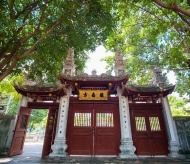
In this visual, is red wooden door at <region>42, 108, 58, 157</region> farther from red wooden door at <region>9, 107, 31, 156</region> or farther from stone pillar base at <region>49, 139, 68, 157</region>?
red wooden door at <region>9, 107, 31, 156</region>

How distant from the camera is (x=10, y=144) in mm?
7727

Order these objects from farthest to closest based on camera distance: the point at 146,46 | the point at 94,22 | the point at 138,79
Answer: the point at 138,79
the point at 146,46
the point at 94,22

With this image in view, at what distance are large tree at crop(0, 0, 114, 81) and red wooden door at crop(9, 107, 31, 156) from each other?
2211 millimetres

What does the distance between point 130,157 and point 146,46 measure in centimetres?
866

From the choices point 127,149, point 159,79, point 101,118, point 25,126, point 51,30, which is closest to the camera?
point 127,149

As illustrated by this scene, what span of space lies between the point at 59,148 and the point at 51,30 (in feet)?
20.0

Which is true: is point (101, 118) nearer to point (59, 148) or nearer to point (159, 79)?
point (59, 148)

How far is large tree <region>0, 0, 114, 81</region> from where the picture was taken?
22.1 feet

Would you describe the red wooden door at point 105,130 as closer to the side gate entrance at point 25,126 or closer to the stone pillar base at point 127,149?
the stone pillar base at point 127,149

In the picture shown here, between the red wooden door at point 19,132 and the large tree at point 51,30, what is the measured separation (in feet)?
7.25

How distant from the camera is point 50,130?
25.8 ft

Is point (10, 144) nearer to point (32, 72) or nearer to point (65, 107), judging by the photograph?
point (65, 107)

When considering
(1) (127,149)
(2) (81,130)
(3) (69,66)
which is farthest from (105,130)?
(3) (69,66)

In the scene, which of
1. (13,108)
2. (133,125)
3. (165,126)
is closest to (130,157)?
(133,125)
